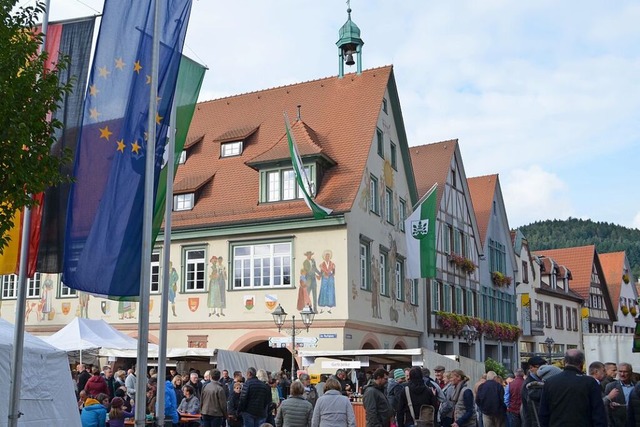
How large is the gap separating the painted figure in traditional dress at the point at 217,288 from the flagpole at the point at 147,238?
1752 centimetres

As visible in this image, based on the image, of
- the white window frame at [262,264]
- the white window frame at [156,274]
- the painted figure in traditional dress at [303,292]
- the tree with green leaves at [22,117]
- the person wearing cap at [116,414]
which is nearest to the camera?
the tree with green leaves at [22,117]

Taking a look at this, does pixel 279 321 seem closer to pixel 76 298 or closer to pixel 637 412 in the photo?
pixel 76 298

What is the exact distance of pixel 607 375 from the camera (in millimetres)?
12984

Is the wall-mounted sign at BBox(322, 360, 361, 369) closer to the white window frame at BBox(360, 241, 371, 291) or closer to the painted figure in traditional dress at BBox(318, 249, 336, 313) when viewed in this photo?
the painted figure in traditional dress at BBox(318, 249, 336, 313)

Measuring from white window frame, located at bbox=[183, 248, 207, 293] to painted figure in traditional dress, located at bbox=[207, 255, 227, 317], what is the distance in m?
0.39

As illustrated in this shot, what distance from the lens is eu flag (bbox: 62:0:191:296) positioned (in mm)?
10523

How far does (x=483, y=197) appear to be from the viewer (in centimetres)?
4669

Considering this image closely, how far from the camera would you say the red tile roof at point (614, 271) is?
246 feet

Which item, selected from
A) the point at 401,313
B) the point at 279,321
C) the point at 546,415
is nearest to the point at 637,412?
the point at 546,415

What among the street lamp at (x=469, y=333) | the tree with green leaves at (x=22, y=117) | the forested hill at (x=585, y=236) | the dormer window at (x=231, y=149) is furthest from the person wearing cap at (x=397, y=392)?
the forested hill at (x=585, y=236)

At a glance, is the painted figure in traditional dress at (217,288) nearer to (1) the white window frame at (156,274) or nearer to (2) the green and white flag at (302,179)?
(1) the white window frame at (156,274)

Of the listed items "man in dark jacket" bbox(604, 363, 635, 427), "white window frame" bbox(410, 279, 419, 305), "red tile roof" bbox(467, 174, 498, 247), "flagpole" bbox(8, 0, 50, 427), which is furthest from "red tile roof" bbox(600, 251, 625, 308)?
"flagpole" bbox(8, 0, 50, 427)

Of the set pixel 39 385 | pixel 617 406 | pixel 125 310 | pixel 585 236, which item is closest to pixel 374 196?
pixel 125 310

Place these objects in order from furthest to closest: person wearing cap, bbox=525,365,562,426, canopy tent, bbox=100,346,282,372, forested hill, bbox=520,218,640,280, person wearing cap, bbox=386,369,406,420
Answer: forested hill, bbox=520,218,640,280 < canopy tent, bbox=100,346,282,372 < person wearing cap, bbox=386,369,406,420 < person wearing cap, bbox=525,365,562,426
